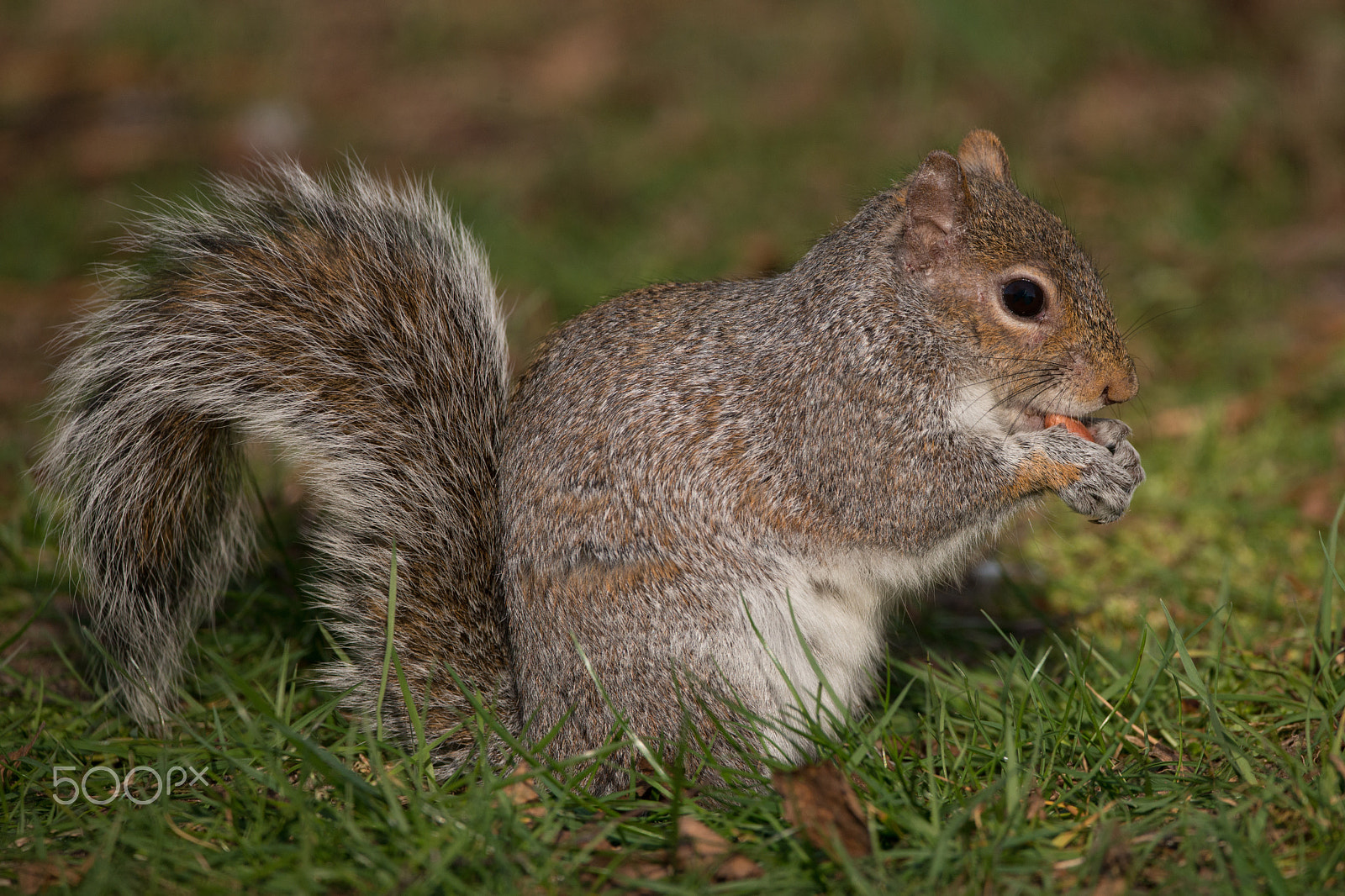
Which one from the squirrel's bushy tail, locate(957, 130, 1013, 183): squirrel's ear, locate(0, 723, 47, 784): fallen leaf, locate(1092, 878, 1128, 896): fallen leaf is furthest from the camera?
locate(957, 130, 1013, 183): squirrel's ear

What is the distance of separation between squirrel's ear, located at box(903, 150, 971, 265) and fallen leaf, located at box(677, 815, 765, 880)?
1.29 metres

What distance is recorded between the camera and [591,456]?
227 cm

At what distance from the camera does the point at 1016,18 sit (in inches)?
256

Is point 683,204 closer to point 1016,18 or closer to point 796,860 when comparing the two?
point 1016,18

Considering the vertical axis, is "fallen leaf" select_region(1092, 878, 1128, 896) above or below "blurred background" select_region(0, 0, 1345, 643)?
below

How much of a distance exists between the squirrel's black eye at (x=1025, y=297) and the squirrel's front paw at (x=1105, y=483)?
1.05 ft

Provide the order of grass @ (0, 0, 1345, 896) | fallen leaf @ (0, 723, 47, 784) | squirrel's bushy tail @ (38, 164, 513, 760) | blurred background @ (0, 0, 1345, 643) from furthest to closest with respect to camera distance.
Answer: blurred background @ (0, 0, 1345, 643)
squirrel's bushy tail @ (38, 164, 513, 760)
fallen leaf @ (0, 723, 47, 784)
grass @ (0, 0, 1345, 896)

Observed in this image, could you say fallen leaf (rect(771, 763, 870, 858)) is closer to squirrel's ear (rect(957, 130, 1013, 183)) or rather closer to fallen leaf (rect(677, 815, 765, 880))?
fallen leaf (rect(677, 815, 765, 880))

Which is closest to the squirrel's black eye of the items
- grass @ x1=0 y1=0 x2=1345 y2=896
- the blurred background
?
the blurred background

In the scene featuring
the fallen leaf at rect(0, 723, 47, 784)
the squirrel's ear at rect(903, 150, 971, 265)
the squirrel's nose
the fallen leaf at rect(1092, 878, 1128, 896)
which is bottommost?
the fallen leaf at rect(0, 723, 47, 784)

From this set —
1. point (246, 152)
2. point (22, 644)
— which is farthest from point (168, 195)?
point (22, 644)

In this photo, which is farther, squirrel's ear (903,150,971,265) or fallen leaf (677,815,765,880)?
squirrel's ear (903,150,971,265)

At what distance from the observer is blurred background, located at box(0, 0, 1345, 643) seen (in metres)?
3.57

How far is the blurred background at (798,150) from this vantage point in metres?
3.57
